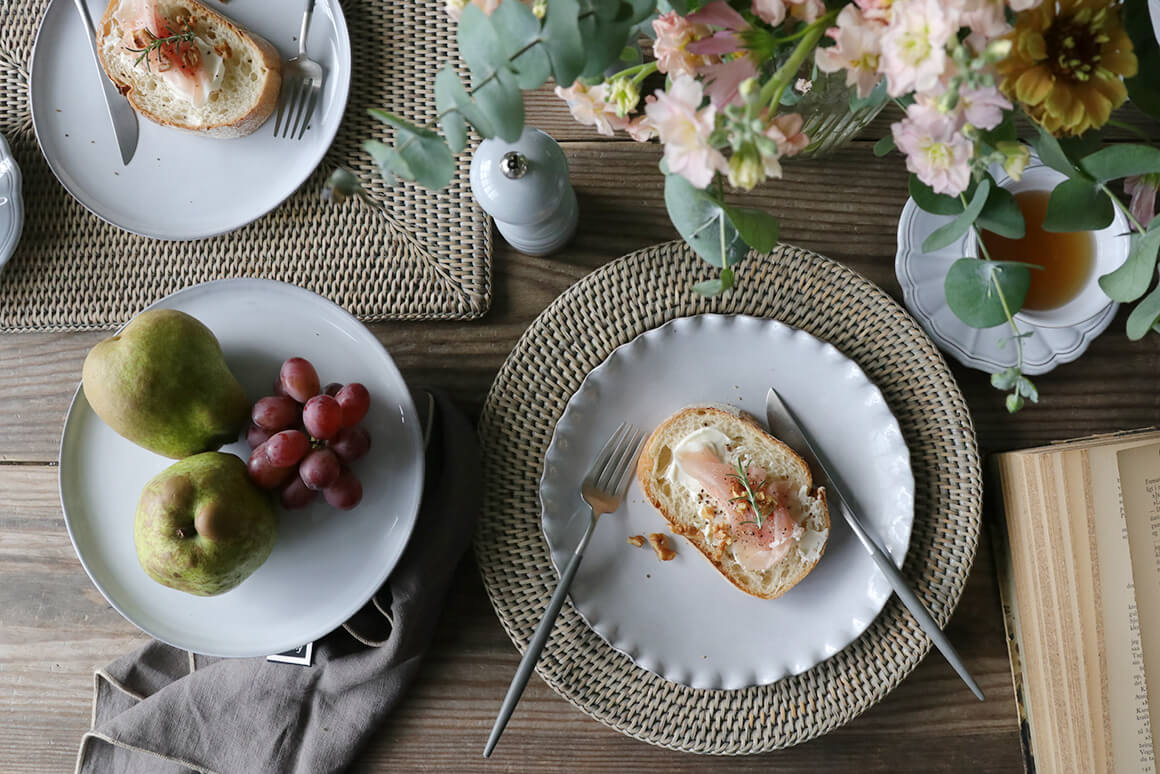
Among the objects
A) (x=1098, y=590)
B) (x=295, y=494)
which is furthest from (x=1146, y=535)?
(x=295, y=494)

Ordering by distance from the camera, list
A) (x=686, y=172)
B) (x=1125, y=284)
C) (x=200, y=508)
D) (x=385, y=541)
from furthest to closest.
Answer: (x=385, y=541) < (x=200, y=508) < (x=1125, y=284) < (x=686, y=172)

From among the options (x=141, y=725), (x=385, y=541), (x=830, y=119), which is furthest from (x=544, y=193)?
(x=141, y=725)

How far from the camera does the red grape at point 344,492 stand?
2.37ft

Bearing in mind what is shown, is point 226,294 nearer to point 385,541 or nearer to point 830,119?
point 385,541

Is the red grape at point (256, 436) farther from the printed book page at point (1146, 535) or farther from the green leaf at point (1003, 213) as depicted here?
the printed book page at point (1146, 535)

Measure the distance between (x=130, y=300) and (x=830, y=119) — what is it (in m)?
0.74

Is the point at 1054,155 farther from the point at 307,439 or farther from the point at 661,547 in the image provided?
the point at 307,439

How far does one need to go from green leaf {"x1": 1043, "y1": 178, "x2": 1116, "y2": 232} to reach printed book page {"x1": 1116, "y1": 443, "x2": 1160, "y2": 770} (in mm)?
361

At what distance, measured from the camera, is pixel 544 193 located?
718mm

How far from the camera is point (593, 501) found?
31.3 inches

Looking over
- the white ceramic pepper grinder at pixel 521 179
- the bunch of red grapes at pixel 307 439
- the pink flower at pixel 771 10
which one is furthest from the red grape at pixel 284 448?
the pink flower at pixel 771 10

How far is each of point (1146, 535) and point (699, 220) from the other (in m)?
0.59

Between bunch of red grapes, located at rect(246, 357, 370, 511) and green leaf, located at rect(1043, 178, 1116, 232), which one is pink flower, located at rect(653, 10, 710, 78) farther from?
bunch of red grapes, located at rect(246, 357, 370, 511)

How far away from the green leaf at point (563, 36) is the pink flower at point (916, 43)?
0.44 feet
